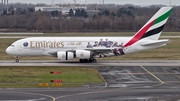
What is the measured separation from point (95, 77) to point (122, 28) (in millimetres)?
105892

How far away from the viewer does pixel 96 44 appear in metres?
66.2

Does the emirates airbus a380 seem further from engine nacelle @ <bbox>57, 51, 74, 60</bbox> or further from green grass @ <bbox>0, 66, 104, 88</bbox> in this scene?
green grass @ <bbox>0, 66, 104, 88</bbox>

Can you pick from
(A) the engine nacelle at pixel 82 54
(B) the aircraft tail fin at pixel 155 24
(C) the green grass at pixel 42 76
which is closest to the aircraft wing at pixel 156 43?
(B) the aircraft tail fin at pixel 155 24

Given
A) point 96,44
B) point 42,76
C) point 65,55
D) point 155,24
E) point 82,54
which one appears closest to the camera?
point 42,76

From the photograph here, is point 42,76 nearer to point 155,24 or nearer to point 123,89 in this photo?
point 123,89

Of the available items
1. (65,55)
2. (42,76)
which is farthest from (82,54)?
(42,76)

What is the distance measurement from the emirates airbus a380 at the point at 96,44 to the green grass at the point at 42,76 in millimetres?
5868

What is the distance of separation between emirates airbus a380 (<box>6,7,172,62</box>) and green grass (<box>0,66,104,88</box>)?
587 cm

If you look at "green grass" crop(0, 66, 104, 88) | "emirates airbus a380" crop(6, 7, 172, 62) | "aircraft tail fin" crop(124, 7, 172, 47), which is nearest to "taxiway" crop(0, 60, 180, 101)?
"green grass" crop(0, 66, 104, 88)

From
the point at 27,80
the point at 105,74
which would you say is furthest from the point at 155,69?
the point at 27,80

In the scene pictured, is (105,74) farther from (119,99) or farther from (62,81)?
(119,99)

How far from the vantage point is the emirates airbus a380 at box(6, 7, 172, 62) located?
65500 millimetres

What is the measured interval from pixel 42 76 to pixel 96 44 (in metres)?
14.8

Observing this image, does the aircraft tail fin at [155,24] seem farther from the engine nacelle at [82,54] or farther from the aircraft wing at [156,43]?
the engine nacelle at [82,54]
